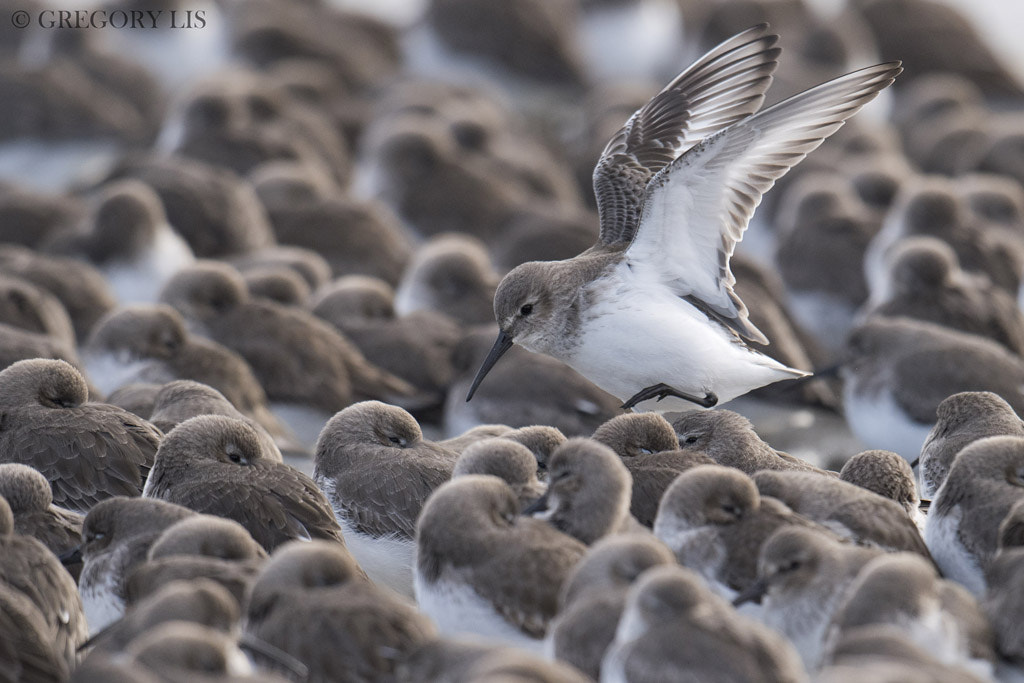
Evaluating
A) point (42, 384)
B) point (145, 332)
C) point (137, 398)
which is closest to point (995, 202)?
point (145, 332)

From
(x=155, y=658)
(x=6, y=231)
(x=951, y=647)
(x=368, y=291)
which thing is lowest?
(x=6, y=231)

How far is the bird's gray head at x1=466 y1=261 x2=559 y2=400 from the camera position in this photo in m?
7.89

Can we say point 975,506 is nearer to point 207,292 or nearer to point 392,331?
point 392,331

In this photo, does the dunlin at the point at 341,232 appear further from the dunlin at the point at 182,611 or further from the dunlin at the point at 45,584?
the dunlin at the point at 182,611

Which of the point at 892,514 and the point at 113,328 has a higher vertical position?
the point at 892,514

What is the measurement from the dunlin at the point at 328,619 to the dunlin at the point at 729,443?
2.33 metres

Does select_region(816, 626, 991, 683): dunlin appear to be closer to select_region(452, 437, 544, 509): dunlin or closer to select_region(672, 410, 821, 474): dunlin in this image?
select_region(452, 437, 544, 509): dunlin

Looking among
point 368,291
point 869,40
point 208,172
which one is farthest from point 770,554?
point 869,40

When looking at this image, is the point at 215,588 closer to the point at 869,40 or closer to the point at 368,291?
the point at 368,291

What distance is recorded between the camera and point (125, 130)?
1738cm

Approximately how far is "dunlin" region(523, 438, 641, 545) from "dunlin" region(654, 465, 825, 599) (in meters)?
0.22

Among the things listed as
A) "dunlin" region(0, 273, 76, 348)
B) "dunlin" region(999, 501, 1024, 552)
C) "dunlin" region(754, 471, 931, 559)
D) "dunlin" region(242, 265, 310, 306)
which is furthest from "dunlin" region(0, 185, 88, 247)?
"dunlin" region(999, 501, 1024, 552)

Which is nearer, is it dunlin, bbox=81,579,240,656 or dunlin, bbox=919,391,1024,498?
dunlin, bbox=81,579,240,656

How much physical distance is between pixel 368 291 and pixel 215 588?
6.50 meters
